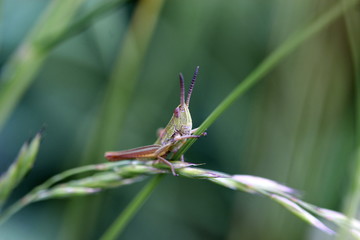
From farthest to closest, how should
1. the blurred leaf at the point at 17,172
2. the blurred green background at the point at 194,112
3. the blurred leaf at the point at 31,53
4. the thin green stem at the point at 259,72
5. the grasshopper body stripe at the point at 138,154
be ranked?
the blurred green background at the point at 194,112, the blurred leaf at the point at 31,53, the grasshopper body stripe at the point at 138,154, the blurred leaf at the point at 17,172, the thin green stem at the point at 259,72

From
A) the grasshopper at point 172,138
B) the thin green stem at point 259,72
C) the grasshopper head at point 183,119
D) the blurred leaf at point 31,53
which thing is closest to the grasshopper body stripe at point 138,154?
the grasshopper at point 172,138

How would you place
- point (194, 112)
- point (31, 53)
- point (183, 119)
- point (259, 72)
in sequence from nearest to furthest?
point (259, 72) → point (183, 119) → point (31, 53) → point (194, 112)

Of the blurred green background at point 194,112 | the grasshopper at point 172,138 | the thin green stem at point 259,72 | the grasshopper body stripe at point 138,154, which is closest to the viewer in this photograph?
the thin green stem at point 259,72

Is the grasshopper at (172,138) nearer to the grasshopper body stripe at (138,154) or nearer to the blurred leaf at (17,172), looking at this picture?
the grasshopper body stripe at (138,154)

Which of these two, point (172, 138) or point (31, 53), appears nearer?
point (172, 138)

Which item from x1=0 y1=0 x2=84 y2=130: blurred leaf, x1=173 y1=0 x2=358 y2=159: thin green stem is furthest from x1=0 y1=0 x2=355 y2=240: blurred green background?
x1=173 y1=0 x2=358 y2=159: thin green stem

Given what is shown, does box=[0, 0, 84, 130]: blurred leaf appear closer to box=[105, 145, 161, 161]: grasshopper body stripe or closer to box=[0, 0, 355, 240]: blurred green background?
box=[0, 0, 355, 240]: blurred green background

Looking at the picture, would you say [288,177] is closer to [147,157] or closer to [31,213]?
[147,157]

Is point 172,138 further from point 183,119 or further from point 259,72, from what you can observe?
point 259,72

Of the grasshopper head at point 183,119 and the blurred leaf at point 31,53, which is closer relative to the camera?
the grasshopper head at point 183,119

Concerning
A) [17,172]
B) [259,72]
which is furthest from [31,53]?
[259,72]
